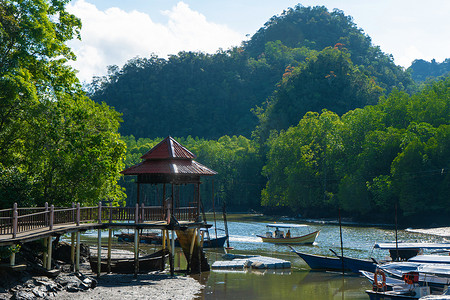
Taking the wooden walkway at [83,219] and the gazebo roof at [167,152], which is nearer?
the wooden walkway at [83,219]

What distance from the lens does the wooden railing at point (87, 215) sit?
95.7ft

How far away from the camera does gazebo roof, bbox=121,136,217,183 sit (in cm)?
3578

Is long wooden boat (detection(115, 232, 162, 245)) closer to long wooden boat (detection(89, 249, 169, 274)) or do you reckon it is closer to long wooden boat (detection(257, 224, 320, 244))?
long wooden boat (detection(257, 224, 320, 244))

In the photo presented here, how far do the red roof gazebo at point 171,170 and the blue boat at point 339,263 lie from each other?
397 inches

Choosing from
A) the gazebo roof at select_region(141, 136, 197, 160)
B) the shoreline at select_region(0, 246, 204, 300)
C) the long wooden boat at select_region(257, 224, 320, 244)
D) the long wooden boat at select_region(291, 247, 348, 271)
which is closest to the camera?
the shoreline at select_region(0, 246, 204, 300)

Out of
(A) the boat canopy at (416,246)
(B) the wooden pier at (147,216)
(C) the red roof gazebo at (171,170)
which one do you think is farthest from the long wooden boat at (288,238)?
(C) the red roof gazebo at (171,170)

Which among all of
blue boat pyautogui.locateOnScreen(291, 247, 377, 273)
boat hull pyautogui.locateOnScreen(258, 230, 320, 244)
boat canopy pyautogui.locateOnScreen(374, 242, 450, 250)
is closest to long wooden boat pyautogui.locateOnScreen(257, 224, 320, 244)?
boat hull pyautogui.locateOnScreen(258, 230, 320, 244)

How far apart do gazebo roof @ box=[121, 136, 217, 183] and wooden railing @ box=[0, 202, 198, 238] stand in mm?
2174

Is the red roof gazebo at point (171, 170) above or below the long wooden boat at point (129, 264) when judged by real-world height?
above

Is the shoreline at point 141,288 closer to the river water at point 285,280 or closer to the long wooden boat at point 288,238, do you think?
the river water at point 285,280

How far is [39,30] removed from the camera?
3278 centimetres

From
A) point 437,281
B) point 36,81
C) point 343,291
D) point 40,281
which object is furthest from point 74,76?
point 437,281

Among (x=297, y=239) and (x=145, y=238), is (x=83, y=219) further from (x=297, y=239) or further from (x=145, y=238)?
(x=297, y=239)

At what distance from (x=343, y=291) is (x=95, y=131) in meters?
19.4
